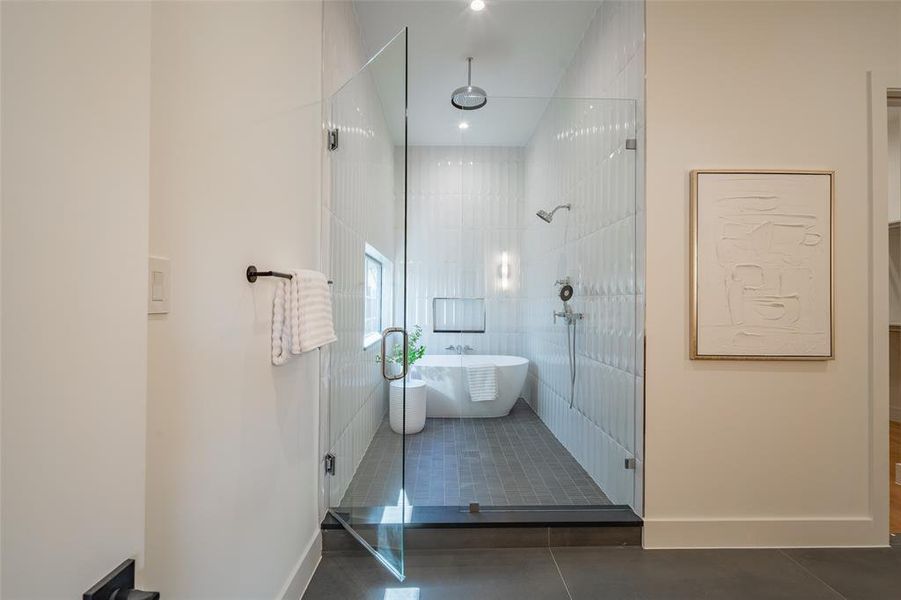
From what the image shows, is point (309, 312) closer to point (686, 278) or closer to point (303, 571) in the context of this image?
point (303, 571)

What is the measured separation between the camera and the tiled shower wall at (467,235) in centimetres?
258

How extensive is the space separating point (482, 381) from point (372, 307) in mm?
1209

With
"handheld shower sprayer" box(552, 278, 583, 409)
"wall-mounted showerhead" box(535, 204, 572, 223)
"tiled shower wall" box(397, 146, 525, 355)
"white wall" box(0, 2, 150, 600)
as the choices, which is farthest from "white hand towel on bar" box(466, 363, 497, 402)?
"white wall" box(0, 2, 150, 600)

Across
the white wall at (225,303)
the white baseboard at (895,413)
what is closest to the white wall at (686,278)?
the white baseboard at (895,413)

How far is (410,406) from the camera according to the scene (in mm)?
2213

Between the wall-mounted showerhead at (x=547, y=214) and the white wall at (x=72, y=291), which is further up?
the wall-mounted showerhead at (x=547, y=214)

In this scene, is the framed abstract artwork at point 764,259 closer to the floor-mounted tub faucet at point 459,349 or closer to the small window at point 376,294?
the floor-mounted tub faucet at point 459,349

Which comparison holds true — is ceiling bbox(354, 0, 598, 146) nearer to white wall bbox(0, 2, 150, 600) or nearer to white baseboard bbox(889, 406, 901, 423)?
white wall bbox(0, 2, 150, 600)

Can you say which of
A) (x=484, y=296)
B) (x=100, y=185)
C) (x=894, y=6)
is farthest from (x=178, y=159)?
(x=894, y=6)

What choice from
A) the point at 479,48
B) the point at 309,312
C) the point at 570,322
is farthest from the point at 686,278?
the point at 479,48

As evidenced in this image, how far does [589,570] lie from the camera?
177 cm

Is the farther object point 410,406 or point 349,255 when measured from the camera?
point 410,406

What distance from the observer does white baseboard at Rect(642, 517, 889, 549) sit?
6.34ft

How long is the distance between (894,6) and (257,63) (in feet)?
9.89
